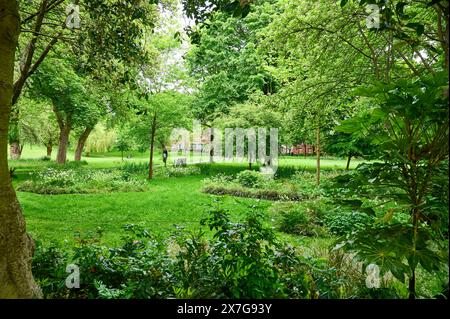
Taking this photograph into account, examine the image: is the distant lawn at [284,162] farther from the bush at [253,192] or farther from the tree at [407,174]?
the tree at [407,174]

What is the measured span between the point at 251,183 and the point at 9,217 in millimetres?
12514

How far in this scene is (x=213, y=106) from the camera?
2377 cm

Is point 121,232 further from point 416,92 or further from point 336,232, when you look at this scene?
point 416,92

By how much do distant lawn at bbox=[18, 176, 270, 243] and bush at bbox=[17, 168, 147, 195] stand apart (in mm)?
994

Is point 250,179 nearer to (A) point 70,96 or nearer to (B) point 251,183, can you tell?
(B) point 251,183

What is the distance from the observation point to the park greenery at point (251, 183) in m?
2.41

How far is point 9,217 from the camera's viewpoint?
8.79 ft

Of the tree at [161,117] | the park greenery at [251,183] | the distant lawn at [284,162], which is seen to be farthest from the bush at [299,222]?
the tree at [161,117]

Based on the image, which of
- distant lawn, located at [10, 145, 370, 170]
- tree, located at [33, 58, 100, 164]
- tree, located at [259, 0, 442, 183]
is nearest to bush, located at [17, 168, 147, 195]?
tree, located at [33, 58, 100, 164]

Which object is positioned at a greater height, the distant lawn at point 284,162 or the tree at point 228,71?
the tree at point 228,71

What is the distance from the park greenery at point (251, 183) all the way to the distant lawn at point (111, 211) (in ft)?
0.29

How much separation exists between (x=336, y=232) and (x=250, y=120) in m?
10.9

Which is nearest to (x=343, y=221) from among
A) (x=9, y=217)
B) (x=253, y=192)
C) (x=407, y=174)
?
(x=407, y=174)
